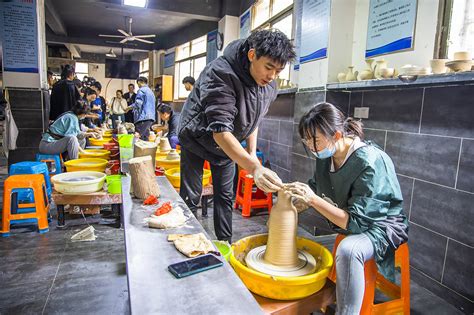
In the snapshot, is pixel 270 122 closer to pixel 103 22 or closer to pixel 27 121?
pixel 27 121

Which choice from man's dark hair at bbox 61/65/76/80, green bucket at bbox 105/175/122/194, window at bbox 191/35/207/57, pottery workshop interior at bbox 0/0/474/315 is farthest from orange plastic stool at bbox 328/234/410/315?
window at bbox 191/35/207/57

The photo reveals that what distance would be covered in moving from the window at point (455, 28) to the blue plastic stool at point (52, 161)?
4.51 meters

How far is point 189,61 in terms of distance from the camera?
33.6 ft

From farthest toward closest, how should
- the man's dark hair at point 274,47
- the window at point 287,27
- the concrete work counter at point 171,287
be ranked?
the window at point 287,27
the man's dark hair at point 274,47
the concrete work counter at point 171,287

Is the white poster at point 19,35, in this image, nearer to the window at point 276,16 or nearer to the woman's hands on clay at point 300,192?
the window at point 276,16

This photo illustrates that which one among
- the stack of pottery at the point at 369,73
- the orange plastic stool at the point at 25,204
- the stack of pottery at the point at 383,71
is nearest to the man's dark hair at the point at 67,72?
the orange plastic stool at the point at 25,204

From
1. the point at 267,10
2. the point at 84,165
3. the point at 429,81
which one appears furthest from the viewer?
the point at 267,10

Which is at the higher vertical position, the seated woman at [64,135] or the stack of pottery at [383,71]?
the stack of pottery at [383,71]

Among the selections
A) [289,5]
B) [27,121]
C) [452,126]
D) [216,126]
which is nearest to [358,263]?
[216,126]

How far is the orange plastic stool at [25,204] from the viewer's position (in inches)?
118

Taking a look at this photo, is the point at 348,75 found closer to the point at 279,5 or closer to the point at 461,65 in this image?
the point at 461,65

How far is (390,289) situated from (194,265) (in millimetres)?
1393

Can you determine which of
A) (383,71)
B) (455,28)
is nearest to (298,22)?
(383,71)

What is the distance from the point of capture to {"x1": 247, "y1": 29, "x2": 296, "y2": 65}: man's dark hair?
1.69 metres
